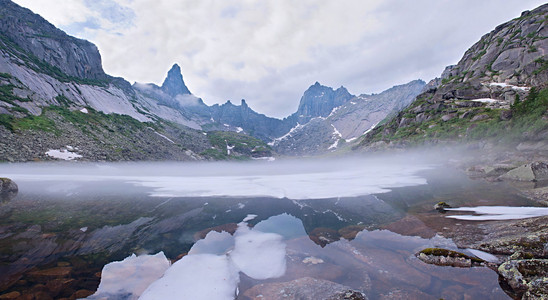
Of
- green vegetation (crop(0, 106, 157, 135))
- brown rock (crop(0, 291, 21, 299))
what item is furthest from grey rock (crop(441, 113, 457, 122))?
green vegetation (crop(0, 106, 157, 135))

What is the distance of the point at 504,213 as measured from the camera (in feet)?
42.2

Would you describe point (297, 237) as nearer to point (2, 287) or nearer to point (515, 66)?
point (2, 287)

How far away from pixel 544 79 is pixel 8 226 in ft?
465

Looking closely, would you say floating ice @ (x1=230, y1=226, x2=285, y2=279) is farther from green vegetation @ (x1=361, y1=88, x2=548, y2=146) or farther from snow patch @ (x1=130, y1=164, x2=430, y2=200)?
green vegetation @ (x1=361, y1=88, x2=548, y2=146)

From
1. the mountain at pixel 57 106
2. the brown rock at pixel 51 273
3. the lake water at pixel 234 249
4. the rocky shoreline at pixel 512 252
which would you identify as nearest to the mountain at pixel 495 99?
the rocky shoreline at pixel 512 252

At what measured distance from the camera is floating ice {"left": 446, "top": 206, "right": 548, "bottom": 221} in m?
11.9

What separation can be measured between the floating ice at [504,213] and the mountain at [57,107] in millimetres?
78119

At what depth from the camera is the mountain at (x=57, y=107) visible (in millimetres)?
61594

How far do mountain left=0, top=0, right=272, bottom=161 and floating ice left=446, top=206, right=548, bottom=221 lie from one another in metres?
78.1

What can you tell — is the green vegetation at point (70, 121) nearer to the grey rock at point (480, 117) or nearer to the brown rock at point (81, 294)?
the brown rock at point (81, 294)

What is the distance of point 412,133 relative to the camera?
350ft

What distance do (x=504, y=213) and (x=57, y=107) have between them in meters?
129

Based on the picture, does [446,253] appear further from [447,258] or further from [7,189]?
[7,189]

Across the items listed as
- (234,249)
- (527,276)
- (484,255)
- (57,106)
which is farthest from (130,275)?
(57,106)
